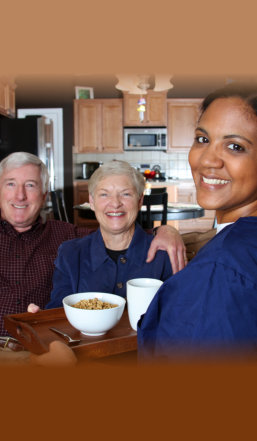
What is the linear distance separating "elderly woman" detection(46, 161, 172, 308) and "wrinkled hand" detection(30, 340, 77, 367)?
0.49 meters

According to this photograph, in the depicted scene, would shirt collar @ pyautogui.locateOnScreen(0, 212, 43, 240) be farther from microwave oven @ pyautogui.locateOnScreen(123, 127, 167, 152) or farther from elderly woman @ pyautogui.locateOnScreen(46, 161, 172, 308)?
microwave oven @ pyautogui.locateOnScreen(123, 127, 167, 152)

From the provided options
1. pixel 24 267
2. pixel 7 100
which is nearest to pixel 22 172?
pixel 24 267

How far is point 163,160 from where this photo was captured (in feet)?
25.6

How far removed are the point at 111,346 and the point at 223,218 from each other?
1.52 ft

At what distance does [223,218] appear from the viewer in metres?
0.80

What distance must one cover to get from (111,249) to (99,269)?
0.14 m

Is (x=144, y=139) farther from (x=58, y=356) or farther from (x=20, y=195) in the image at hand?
(x=58, y=356)

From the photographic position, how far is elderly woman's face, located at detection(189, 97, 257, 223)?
0.71 metres

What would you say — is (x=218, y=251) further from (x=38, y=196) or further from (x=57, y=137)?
(x=57, y=137)

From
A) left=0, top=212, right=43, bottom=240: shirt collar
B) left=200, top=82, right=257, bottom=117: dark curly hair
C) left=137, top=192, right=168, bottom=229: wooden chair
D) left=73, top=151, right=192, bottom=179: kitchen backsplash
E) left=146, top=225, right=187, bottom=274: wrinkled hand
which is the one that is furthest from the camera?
left=73, top=151, right=192, bottom=179: kitchen backsplash

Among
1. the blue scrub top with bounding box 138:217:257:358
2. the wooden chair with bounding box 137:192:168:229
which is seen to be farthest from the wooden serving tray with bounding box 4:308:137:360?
the wooden chair with bounding box 137:192:168:229

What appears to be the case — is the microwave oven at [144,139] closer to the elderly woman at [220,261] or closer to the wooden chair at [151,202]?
the wooden chair at [151,202]

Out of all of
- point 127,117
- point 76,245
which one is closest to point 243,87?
point 76,245

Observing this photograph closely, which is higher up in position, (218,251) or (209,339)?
(218,251)
